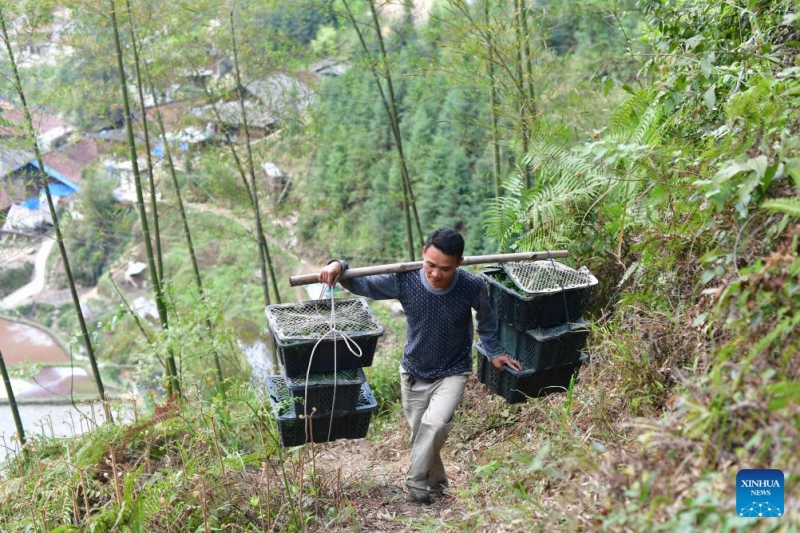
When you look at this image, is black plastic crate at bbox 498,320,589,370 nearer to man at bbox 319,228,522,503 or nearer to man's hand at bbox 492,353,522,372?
man's hand at bbox 492,353,522,372

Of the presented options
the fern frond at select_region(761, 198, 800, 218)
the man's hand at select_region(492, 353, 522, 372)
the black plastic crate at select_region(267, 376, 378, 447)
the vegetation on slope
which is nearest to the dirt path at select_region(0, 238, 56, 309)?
the vegetation on slope

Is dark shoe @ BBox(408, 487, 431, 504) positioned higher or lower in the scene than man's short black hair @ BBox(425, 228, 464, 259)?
lower

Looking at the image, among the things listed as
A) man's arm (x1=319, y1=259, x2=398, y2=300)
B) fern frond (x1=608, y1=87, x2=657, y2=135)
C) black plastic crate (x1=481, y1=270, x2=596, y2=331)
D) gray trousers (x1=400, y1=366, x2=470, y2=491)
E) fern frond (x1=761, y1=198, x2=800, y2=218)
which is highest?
fern frond (x1=608, y1=87, x2=657, y2=135)

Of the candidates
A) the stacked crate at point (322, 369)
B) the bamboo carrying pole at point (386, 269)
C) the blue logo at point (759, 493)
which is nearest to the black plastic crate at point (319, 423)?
the stacked crate at point (322, 369)

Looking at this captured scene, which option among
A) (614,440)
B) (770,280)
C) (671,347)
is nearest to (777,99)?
(770,280)

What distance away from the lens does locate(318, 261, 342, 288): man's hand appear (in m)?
3.27

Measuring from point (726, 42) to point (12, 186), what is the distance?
257 inches

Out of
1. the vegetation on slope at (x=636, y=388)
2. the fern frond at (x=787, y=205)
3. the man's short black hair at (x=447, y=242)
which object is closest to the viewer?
the vegetation on slope at (x=636, y=388)

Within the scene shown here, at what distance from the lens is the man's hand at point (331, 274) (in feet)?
10.7

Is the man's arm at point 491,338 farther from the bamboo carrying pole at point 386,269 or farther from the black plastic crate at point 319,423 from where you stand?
the black plastic crate at point 319,423

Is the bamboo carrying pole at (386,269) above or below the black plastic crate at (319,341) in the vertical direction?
above

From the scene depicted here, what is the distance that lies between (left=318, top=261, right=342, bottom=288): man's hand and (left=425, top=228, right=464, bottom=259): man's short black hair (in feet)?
1.52

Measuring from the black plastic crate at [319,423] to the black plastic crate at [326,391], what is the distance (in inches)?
1.6

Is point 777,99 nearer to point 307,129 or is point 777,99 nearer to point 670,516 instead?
point 670,516
